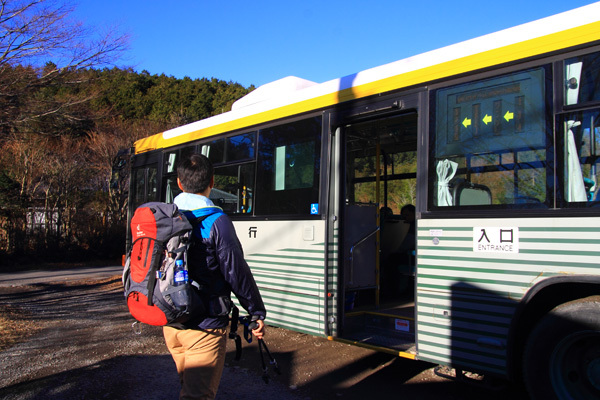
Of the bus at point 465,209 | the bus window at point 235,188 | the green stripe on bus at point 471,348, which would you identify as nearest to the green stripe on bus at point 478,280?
the bus at point 465,209

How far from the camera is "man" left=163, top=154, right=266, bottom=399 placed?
2488 millimetres

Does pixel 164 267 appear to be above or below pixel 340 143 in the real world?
below

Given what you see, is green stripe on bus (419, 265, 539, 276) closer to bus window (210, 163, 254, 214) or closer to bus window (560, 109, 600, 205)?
bus window (560, 109, 600, 205)

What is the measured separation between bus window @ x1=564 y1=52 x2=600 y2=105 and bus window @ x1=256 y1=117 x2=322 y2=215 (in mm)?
2589

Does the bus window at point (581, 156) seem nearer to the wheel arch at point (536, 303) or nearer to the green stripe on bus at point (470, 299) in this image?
the wheel arch at point (536, 303)

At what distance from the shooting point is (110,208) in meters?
21.4

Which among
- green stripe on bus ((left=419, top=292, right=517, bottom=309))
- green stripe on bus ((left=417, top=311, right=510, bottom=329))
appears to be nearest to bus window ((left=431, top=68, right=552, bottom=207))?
green stripe on bus ((left=419, top=292, right=517, bottom=309))

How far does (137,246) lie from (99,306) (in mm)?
7509

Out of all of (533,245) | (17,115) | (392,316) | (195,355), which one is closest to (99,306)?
(17,115)

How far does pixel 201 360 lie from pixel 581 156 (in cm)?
300

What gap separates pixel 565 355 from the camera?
3.28 m

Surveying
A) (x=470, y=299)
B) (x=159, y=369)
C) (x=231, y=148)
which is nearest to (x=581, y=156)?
(x=470, y=299)

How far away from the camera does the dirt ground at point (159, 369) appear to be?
14.2 ft

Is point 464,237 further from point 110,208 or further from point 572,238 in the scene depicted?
point 110,208
